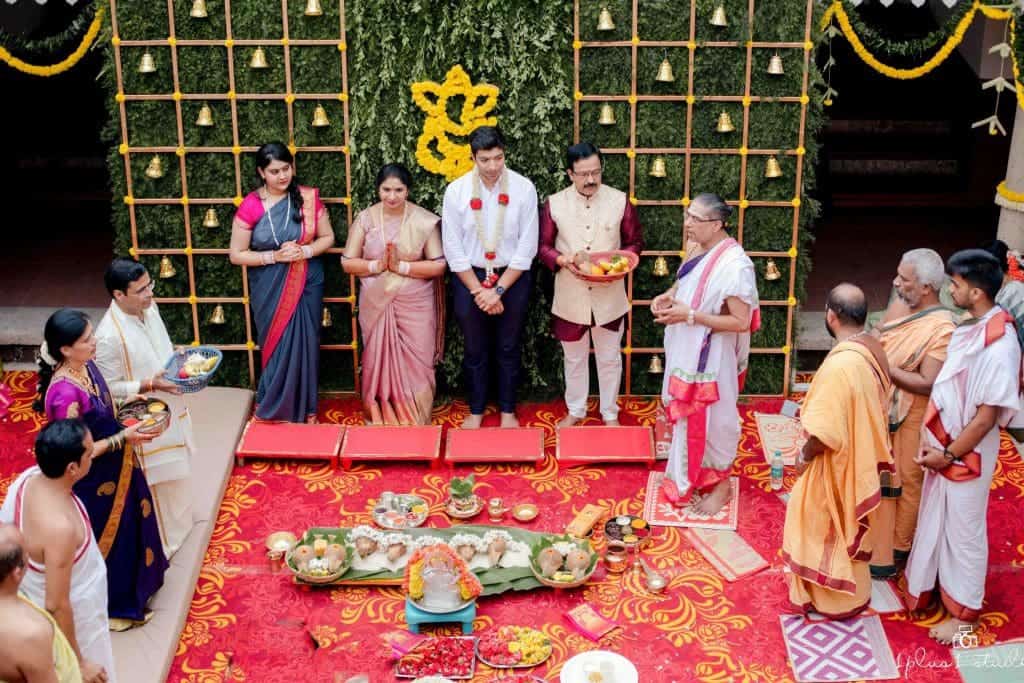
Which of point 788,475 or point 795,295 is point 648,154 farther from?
point 788,475

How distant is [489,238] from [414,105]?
104 centimetres

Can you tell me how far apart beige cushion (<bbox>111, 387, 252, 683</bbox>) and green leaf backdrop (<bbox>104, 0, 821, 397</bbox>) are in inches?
32.4

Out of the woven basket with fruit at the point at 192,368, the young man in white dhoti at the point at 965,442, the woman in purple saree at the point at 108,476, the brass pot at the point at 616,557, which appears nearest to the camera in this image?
the woman in purple saree at the point at 108,476

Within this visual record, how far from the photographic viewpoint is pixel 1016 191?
8359 millimetres

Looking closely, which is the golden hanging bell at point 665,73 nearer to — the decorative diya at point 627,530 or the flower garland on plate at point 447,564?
the decorative diya at point 627,530

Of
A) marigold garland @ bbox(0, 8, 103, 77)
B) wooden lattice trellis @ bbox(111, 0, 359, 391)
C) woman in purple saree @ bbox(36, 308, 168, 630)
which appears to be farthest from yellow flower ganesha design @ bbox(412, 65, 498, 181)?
woman in purple saree @ bbox(36, 308, 168, 630)

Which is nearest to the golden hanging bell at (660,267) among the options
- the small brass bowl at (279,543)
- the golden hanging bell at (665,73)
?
the golden hanging bell at (665,73)

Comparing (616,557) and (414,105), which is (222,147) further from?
(616,557)

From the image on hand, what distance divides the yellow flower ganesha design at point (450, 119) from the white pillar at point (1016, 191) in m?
3.54

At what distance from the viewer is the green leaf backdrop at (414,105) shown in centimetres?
766

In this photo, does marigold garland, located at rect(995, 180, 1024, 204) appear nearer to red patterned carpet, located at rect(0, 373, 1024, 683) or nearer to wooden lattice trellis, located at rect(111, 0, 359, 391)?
red patterned carpet, located at rect(0, 373, 1024, 683)

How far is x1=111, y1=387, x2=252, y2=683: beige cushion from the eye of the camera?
18.6ft

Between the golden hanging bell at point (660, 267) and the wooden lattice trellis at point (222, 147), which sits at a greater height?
the wooden lattice trellis at point (222, 147)

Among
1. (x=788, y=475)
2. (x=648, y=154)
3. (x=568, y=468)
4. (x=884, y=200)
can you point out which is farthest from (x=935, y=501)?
(x=884, y=200)
